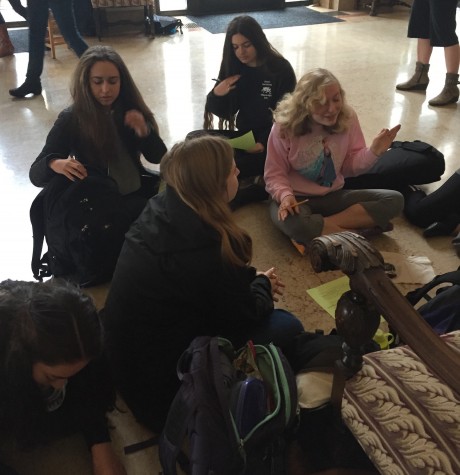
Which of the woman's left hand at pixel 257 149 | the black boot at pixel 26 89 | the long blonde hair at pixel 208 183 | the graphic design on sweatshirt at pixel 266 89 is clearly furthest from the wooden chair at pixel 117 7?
the long blonde hair at pixel 208 183

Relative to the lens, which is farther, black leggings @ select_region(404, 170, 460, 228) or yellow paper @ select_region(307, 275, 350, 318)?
black leggings @ select_region(404, 170, 460, 228)

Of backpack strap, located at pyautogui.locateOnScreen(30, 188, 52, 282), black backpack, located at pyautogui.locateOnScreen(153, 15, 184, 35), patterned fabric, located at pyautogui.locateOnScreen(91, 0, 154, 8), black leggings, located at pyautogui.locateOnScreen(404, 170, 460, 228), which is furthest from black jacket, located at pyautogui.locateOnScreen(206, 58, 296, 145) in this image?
black backpack, located at pyautogui.locateOnScreen(153, 15, 184, 35)

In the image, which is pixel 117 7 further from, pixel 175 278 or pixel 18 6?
pixel 175 278

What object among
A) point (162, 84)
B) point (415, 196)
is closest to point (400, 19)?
point (162, 84)

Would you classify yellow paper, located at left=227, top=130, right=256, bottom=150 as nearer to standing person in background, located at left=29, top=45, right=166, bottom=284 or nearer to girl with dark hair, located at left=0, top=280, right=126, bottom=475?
standing person in background, located at left=29, top=45, right=166, bottom=284

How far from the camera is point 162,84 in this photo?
3783mm

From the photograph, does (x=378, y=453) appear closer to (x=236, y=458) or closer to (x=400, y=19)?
(x=236, y=458)

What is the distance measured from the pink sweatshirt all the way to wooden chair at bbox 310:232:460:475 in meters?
1.05

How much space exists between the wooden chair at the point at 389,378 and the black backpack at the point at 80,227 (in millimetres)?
983

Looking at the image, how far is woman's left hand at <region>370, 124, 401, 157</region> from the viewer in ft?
6.17

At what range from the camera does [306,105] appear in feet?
6.12

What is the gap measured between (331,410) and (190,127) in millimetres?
2265

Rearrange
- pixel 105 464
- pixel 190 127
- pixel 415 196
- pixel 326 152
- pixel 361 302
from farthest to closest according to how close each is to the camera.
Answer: pixel 190 127, pixel 415 196, pixel 326 152, pixel 105 464, pixel 361 302

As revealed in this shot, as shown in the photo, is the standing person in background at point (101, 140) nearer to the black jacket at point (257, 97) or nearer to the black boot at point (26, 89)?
the black jacket at point (257, 97)
